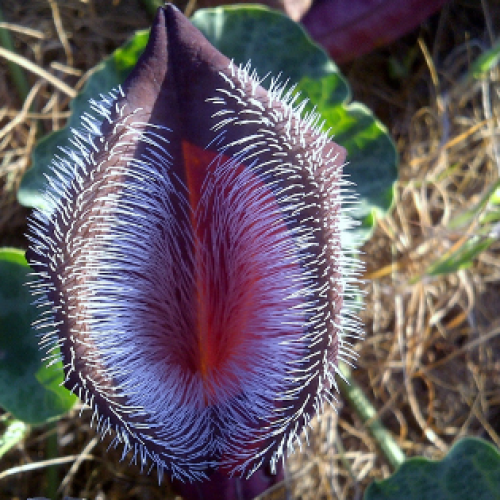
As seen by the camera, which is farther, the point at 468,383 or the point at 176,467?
the point at 468,383

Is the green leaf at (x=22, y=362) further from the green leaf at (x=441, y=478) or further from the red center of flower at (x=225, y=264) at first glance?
the green leaf at (x=441, y=478)

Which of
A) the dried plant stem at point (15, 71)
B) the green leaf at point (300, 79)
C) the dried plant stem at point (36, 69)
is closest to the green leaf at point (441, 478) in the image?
the green leaf at point (300, 79)

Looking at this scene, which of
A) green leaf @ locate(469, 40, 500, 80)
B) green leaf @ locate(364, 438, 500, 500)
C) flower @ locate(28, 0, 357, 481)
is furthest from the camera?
green leaf @ locate(469, 40, 500, 80)

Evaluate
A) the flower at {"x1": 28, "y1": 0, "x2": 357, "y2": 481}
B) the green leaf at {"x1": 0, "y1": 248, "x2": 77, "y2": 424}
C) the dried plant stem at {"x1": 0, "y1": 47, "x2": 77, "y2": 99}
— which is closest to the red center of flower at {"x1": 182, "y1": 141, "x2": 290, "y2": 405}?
the flower at {"x1": 28, "y1": 0, "x2": 357, "y2": 481}

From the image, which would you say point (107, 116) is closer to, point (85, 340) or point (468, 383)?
point (85, 340)

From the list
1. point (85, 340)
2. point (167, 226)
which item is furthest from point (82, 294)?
point (167, 226)

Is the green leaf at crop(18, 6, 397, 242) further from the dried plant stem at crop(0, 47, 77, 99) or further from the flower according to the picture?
the flower

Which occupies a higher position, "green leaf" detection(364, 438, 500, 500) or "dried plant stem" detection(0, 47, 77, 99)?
"dried plant stem" detection(0, 47, 77, 99)
